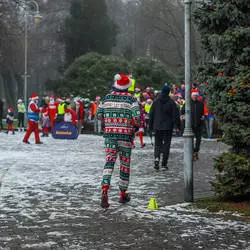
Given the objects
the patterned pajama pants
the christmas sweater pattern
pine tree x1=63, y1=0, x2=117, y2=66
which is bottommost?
the patterned pajama pants

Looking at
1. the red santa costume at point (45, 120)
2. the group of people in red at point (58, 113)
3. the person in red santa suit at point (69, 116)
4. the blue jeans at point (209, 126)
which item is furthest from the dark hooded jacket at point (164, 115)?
the red santa costume at point (45, 120)

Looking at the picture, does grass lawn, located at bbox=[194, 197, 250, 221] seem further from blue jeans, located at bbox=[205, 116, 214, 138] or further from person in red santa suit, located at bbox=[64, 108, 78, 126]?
blue jeans, located at bbox=[205, 116, 214, 138]

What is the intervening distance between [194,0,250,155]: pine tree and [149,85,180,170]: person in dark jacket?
15.6ft

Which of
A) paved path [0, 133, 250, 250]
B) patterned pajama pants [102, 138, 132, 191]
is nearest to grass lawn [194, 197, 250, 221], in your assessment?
paved path [0, 133, 250, 250]

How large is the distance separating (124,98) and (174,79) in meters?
31.0

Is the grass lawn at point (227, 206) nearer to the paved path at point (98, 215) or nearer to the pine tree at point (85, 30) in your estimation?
the paved path at point (98, 215)

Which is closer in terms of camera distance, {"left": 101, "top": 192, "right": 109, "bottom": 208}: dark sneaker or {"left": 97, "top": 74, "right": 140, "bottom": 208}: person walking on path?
{"left": 101, "top": 192, "right": 109, "bottom": 208}: dark sneaker

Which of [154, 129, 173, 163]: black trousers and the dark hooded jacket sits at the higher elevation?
the dark hooded jacket

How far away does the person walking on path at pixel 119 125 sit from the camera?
885 centimetres

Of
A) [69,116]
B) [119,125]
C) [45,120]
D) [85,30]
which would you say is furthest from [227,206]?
[85,30]

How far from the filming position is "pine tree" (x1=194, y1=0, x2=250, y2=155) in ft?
27.3

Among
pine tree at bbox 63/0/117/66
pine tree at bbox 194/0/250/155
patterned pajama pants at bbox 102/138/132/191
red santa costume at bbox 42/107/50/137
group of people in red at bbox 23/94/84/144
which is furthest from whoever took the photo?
pine tree at bbox 63/0/117/66

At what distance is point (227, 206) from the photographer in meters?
8.34

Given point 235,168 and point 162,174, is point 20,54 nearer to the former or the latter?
point 162,174
